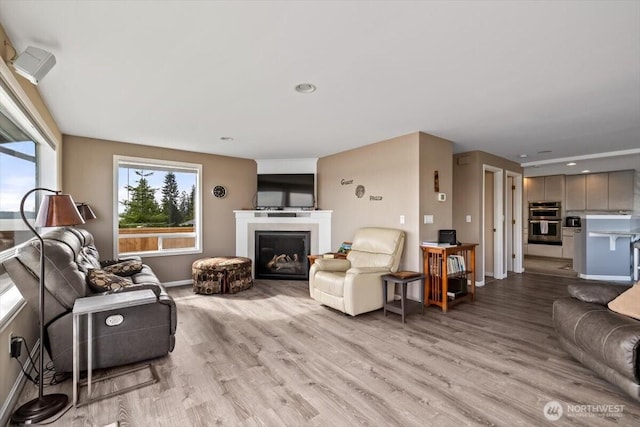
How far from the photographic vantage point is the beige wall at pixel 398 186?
391 cm

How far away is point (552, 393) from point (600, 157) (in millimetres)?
5398

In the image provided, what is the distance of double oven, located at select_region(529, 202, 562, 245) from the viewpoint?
23.7ft

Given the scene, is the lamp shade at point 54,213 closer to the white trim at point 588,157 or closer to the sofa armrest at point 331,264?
the sofa armrest at point 331,264

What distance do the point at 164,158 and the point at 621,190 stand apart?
9.11m

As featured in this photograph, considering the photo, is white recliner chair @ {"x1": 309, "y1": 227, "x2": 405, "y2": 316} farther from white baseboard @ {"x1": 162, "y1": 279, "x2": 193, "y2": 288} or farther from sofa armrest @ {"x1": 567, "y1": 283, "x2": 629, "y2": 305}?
white baseboard @ {"x1": 162, "y1": 279, "x2": 193, "y2": 288}

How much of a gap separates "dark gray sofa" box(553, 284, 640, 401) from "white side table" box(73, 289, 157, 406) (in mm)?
3120

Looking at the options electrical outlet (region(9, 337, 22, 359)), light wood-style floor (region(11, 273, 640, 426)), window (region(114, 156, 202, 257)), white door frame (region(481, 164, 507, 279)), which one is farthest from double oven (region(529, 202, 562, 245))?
electrical outlet (region(9, 337, 22, 359))

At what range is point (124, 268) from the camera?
3.57m

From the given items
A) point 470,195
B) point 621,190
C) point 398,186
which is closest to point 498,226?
point 470,195

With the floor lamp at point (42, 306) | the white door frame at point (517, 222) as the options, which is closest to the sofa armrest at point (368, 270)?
the floor lamp at point (42, 306)

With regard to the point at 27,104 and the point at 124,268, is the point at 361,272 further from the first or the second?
the point at 27,104

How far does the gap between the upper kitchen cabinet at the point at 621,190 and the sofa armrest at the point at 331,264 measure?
255 inches

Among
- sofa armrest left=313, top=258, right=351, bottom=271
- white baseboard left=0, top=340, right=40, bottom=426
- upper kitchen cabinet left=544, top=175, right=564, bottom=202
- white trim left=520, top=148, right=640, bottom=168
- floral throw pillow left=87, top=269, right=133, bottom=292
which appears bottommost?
white baseboard left=0, top=340, right=40, bottom=426

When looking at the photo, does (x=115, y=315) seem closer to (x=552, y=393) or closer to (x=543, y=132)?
(x=552, y=393)
